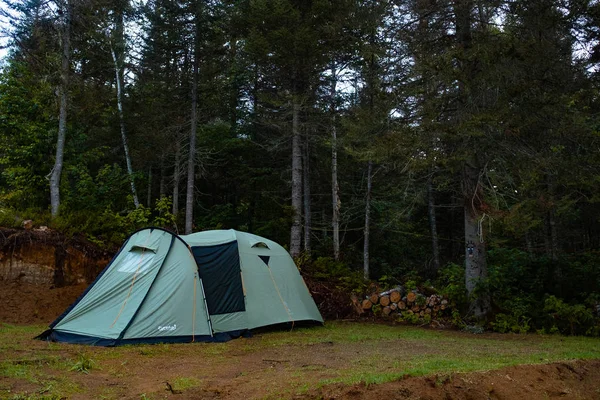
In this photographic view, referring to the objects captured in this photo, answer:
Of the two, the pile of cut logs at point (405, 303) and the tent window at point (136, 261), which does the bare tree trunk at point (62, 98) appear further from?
the pile of cut logs at point (405, 303)

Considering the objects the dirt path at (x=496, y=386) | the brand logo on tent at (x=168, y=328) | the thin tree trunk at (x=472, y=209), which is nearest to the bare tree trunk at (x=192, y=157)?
the brand logo on tent at (x=168, y=328)

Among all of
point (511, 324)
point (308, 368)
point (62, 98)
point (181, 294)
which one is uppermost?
point (62, 98)

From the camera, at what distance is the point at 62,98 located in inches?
549

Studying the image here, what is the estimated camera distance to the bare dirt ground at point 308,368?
14.6 ft

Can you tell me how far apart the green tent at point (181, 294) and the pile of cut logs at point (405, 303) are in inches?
104

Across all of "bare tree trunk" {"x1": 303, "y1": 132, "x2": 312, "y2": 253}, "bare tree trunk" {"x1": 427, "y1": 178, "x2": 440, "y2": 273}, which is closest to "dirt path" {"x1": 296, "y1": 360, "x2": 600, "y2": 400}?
"bare tree trunk" {"x1": 303, "y1": 132, "x2": 312, "y2": 253}

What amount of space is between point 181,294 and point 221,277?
97 centimetres

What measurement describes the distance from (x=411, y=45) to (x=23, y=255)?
10696mm

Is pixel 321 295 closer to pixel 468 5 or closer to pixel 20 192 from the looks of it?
pixel 468 5

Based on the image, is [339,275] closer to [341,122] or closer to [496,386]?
[341,122]

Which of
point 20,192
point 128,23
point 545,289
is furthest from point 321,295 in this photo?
point 128,23

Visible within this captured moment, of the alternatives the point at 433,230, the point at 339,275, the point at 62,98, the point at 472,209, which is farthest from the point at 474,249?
the point at 62,98

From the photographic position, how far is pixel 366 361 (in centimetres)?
621

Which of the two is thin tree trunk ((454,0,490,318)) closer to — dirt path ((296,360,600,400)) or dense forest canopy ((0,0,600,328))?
dense forest canopy ((0,0,600,328))
